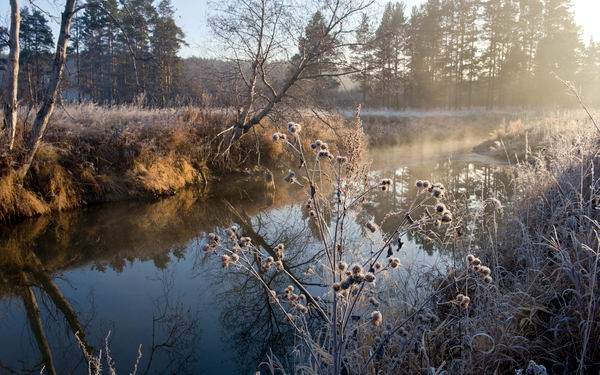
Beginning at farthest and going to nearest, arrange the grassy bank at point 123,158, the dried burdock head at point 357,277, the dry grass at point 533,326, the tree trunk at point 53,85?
1. the grassy bank at point 123,158
2. the tree trunk at point 53,85
3. the dry grass at point 533,326
4. the dried burdock head at point 357,277

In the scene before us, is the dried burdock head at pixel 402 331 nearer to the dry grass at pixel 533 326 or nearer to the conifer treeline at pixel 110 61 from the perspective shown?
the dry grass at pixel 533 326

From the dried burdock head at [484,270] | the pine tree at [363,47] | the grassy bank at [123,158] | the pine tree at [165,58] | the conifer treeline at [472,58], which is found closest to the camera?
the dried burdock head at [484,270]

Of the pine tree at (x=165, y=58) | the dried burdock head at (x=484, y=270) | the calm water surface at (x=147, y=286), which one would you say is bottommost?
the calm water surface at (x=147, y=286)

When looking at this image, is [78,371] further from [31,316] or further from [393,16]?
[393,16]

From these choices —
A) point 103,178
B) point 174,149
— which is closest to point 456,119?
point 174,149

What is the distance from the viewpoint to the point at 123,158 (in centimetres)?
1041

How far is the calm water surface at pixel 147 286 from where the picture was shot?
12.7ft

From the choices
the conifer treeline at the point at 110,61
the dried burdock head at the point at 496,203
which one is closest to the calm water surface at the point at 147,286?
the dried burdock head at the point at 496,203

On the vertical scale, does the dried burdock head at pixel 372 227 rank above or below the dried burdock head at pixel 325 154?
below

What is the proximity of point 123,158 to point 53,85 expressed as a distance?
2703mm

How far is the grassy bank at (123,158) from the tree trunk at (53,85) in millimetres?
247

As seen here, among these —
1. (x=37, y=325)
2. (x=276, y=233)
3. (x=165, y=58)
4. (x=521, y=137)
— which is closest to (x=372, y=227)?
(x=37, y=325)

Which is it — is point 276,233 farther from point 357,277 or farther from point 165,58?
point 165,58

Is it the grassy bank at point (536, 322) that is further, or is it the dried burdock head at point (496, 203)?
the dried burdock head at point (496, 203)
